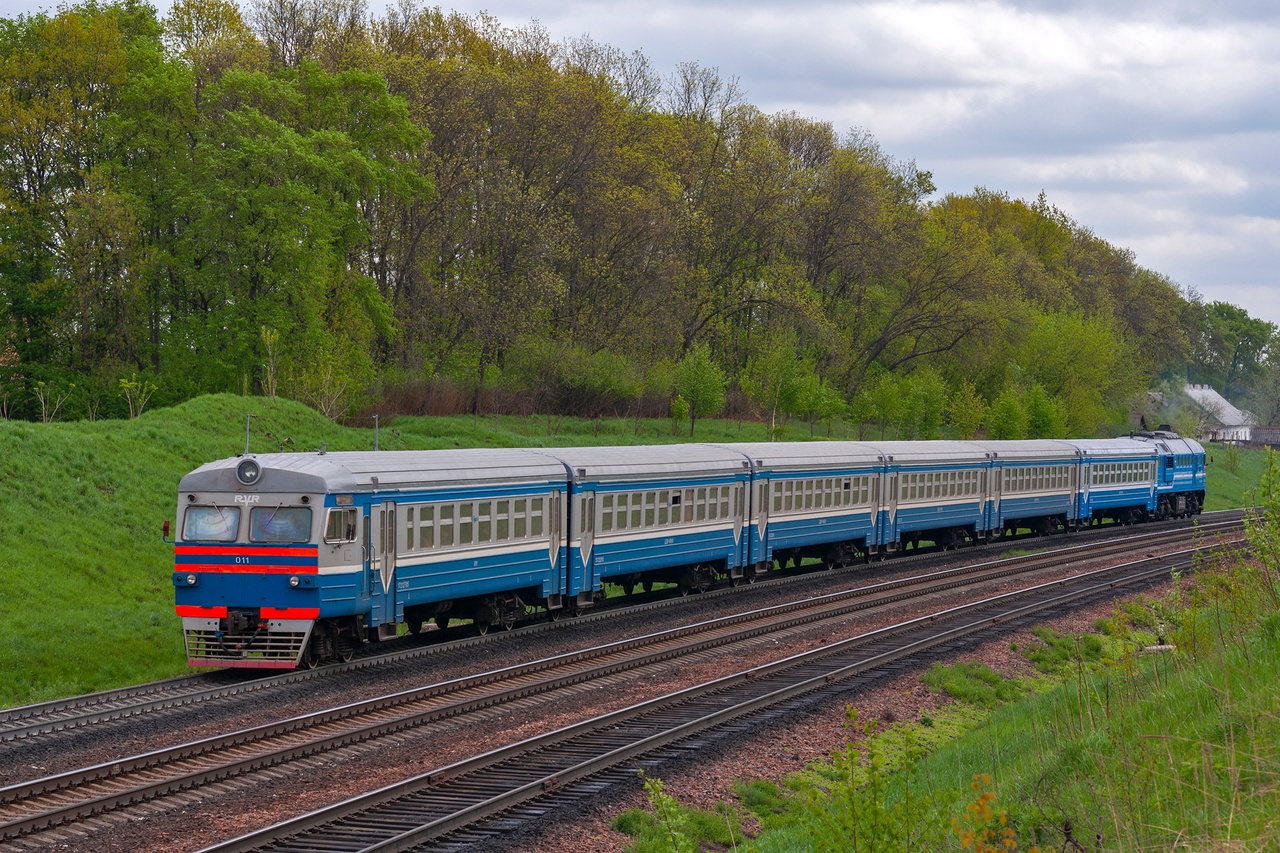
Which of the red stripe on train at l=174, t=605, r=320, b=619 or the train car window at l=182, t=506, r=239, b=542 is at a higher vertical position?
the train car window at l=182, t=506, r=239, b=542

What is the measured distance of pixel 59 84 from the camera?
50.0m

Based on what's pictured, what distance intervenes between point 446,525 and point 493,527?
1.22 m

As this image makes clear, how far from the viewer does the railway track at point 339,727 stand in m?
12.1

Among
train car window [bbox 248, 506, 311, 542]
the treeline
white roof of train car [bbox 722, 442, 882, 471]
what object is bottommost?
train car window [bbox 248, 506, 311, 542]

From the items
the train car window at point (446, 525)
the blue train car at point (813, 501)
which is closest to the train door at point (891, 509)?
the blue train car at point (813, 501)

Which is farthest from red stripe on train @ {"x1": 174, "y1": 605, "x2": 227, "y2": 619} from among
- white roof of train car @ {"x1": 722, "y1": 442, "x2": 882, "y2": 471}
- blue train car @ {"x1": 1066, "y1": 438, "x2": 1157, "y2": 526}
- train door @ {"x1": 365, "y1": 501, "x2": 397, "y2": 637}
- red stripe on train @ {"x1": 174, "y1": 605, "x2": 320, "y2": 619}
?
blue train car @ {"x1": 1066, "y1": 438, "x2": 1157, "y2": 526}

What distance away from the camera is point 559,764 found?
13805 millimetres

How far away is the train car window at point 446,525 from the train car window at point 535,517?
2.15m

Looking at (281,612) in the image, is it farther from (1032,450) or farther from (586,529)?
(1032,450)

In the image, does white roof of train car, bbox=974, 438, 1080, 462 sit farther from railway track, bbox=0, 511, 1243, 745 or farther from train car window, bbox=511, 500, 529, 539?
train car window, bbox=511, 500, 529, 539

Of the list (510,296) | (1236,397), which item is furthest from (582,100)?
(1236,397)

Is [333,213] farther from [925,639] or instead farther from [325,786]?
[325,786]

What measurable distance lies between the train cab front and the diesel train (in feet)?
0.07

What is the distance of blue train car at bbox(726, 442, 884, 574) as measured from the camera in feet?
98.4
